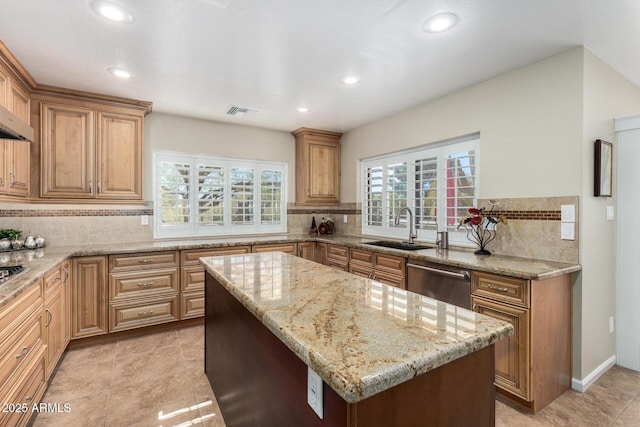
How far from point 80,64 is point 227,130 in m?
1.88

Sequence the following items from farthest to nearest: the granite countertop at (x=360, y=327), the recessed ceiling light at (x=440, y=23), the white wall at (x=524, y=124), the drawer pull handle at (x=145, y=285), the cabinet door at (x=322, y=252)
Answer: the cabinet door at (x=322, y=252), the drawer pull handle at (x=145, y=285), the white wall at (x=524, y=124), the recessed ceiling light at (x=440, y=23), the granite countertop at (x=360, y=327)

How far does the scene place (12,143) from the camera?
8.57 ft

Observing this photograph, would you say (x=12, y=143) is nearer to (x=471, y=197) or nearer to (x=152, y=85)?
(x=152, y=85)

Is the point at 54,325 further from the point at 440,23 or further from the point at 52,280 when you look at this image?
the point at 440,23

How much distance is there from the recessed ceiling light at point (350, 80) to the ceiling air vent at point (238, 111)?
133cm

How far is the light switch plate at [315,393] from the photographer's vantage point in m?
0.88

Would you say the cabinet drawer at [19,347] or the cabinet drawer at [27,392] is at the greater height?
the cabinet drawer at [19,347]

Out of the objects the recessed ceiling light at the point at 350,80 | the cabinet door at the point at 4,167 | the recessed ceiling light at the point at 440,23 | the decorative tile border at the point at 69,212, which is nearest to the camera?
the recessed ceiling light at the point at 440,23

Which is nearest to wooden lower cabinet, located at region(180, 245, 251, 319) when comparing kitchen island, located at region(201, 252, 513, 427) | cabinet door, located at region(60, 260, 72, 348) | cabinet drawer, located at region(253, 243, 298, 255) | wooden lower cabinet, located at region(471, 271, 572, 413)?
cabinet drawer, located at region(253, 243, 298, 255)

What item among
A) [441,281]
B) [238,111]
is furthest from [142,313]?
[441,281]

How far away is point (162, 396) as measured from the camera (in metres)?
2.27

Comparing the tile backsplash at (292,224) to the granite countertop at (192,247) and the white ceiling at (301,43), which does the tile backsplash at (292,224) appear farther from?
the white ceiling at (301,43)

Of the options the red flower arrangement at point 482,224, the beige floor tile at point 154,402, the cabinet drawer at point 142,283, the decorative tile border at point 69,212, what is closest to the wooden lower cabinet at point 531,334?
the red flower arrangement at point 482,224

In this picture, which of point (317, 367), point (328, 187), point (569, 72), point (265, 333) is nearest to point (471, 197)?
point (569, 72)
